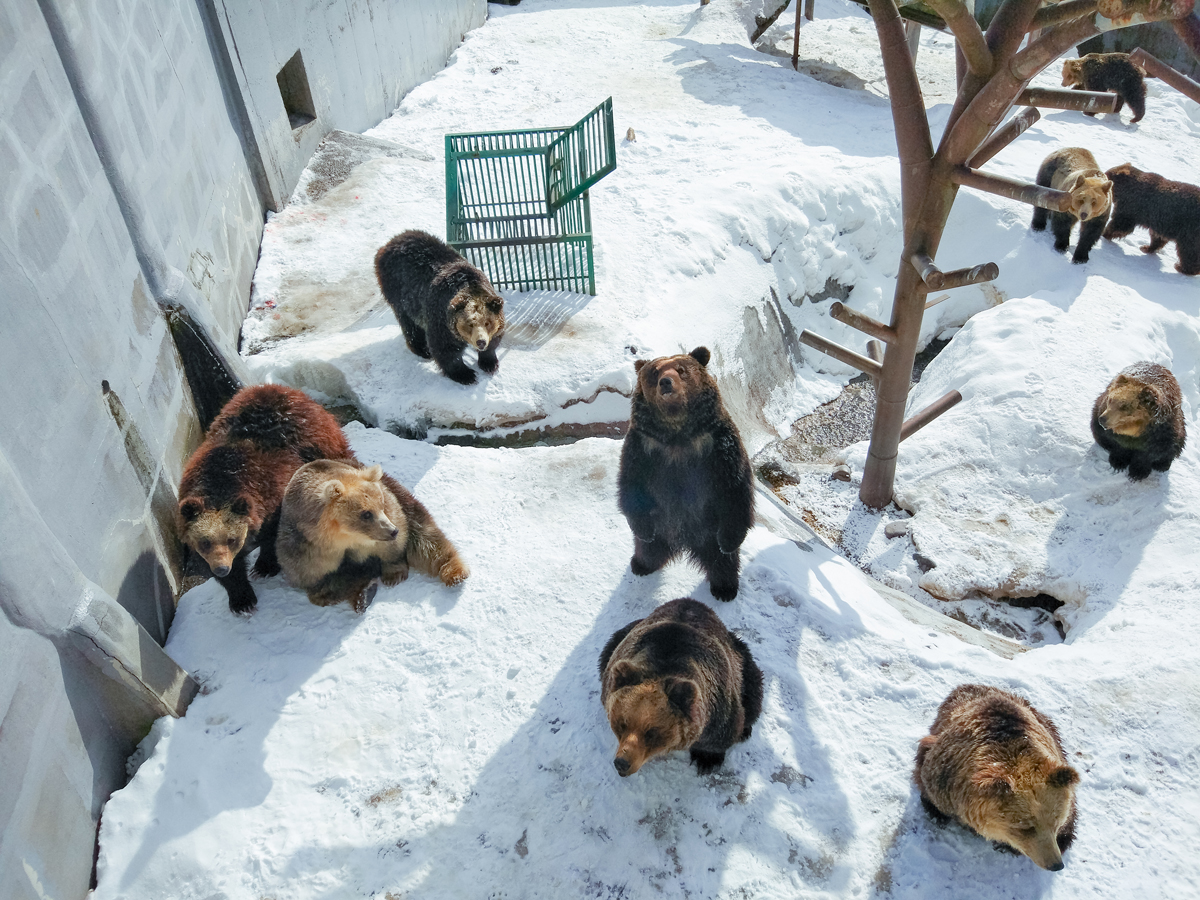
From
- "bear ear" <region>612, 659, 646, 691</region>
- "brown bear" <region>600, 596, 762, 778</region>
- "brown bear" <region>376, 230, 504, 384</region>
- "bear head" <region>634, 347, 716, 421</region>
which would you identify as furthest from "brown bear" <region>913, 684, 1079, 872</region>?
"brown bear" <region>376, 230, 504, 384</region>

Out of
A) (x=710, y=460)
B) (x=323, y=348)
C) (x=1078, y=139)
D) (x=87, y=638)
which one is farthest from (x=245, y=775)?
(x=1078, y=139)

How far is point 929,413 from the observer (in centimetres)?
619

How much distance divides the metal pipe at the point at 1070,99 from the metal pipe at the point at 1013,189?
1.38 feet

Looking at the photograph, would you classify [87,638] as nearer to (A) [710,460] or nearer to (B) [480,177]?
(A) [710,460]

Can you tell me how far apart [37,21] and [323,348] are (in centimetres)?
306

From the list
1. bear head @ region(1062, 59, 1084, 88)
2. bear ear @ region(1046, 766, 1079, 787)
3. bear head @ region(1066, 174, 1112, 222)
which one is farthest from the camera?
bear head @ region(1062, 59, 1084, 88)

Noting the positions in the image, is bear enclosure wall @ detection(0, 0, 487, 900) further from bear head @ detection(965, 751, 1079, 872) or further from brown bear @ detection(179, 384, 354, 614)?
bear head @ detection(965, 751, 1079, 872)

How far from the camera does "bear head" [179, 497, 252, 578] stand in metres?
4.16

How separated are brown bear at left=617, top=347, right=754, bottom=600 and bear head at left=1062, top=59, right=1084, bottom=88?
11903 mm

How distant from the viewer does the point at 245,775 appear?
12.4ft

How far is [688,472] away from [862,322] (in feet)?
6.86

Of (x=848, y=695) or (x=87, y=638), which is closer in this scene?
(x=87, y=638)

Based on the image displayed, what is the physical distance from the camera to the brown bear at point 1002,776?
2.91 meters

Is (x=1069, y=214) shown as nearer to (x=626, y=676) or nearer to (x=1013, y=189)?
(x=1013, y=189)
